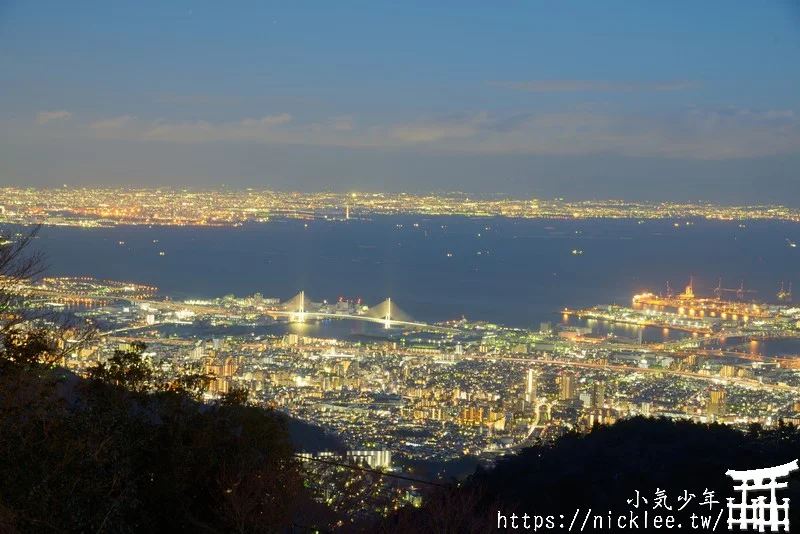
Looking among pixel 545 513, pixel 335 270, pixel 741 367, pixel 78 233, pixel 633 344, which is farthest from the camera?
pixel 335 270

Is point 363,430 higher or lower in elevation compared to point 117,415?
lower

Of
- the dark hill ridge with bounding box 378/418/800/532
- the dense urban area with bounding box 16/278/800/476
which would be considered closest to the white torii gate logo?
the dark hill ridge with bounding box 378/418/800/532

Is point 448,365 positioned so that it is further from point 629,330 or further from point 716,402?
point 629,330

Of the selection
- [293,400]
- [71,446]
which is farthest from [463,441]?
[71,446]

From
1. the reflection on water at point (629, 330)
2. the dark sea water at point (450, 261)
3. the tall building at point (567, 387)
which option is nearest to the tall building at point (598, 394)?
the tall building at point (567, 387)

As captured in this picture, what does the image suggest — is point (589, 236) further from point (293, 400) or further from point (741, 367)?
point (293, 400)
